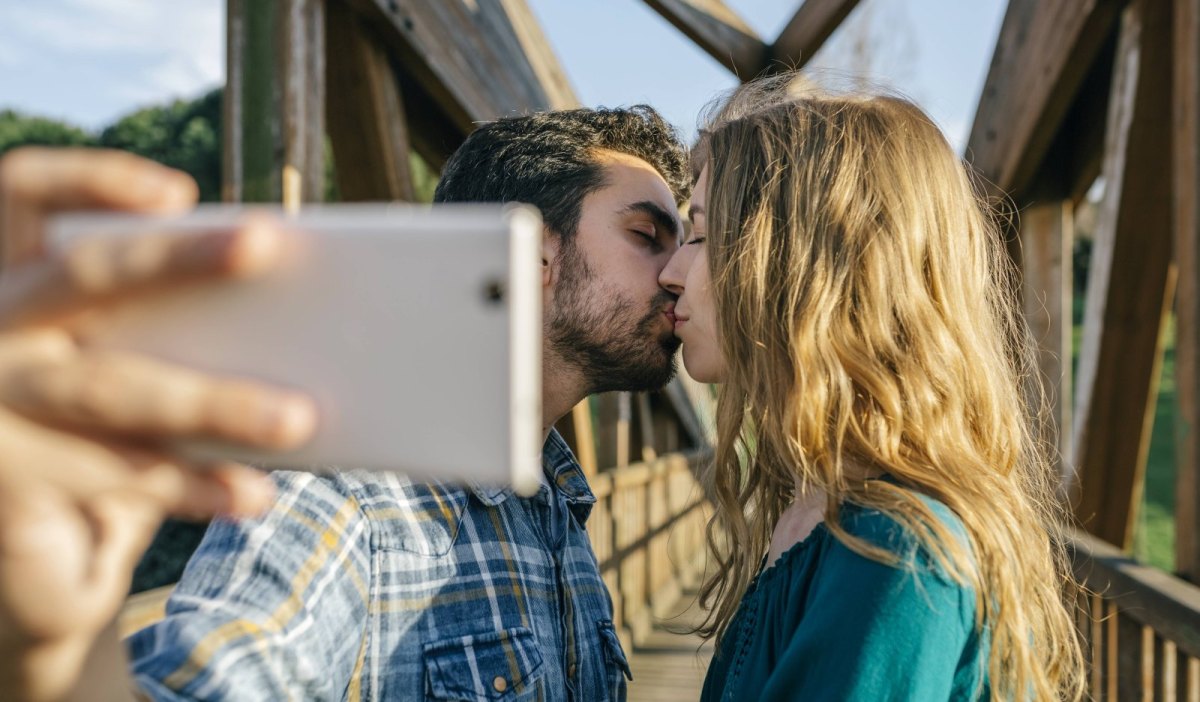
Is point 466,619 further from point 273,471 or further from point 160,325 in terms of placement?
point 160,325

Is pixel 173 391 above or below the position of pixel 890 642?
above

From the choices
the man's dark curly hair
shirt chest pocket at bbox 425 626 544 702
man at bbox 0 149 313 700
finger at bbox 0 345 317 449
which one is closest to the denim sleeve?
shirt chest pocket at bbox 425 626 544 702

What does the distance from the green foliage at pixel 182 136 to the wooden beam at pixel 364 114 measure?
1497cm

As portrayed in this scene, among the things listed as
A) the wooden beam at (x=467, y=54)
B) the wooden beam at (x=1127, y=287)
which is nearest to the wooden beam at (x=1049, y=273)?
the wooden beam at (x=1127, y=287)

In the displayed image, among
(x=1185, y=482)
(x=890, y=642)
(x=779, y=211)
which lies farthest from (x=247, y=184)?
(x=1185, y=482)

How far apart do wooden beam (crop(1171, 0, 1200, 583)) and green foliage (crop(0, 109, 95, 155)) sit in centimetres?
2210

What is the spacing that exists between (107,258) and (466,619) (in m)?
0.94

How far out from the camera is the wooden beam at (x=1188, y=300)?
2.25 metres

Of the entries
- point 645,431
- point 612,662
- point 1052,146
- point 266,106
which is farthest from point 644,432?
point 612,662

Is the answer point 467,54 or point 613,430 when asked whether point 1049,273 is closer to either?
point 467,54

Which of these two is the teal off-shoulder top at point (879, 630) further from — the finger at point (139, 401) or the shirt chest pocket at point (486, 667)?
the finger at point (139, 401)

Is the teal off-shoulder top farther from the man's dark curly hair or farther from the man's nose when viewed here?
the man's dark curly hair

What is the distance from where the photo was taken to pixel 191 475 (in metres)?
0.45

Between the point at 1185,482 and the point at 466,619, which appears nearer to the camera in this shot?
the point at 466,619
